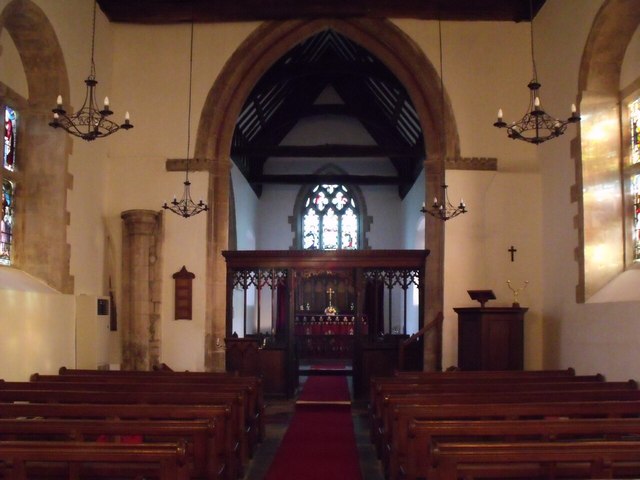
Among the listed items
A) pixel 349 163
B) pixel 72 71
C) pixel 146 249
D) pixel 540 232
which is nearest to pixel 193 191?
pixel 146 249

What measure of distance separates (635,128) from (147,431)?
249 inches

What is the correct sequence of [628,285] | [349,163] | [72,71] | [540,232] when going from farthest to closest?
[349,163] < [540,232] < [72,71] < [628,285]

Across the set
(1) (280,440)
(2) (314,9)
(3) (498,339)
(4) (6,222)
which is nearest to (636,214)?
(3) (498,339)

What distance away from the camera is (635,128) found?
773cm

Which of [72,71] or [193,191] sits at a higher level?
[72,71]

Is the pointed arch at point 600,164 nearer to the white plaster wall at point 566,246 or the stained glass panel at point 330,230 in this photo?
the white plaster wall at point 566,246

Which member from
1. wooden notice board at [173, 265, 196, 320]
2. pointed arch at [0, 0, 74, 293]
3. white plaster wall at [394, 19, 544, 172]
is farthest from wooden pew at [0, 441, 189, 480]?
white plaster wall at [394, 19, 544, 172]

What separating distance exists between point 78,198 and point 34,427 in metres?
5.23

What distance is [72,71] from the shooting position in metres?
8.46

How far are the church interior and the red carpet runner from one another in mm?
686

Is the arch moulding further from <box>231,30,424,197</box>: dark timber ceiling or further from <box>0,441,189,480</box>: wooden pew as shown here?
<box>0,441,189,480</box>: wooden pew

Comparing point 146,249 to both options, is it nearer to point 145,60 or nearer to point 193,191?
point 193,191

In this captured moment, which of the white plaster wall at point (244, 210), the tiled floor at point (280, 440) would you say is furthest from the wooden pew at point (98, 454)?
the white plaster wall at point (244, 210)

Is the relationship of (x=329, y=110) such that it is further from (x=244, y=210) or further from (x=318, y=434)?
(x=318, y=434)
